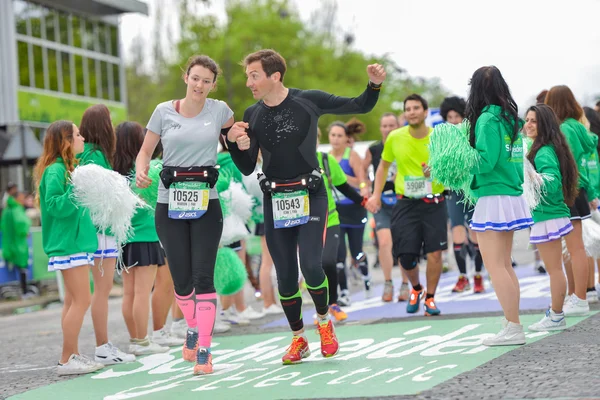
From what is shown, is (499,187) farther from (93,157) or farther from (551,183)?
(93,157)

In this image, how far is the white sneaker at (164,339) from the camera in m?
8.68

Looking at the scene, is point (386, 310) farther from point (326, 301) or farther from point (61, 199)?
point (61, 199)

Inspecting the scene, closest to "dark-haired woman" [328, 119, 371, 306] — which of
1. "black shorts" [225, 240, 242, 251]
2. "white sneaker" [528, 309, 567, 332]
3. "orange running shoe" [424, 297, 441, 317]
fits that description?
"black shorts" [225, 240, 242, 251]

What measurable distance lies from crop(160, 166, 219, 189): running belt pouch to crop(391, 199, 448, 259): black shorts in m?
3.14

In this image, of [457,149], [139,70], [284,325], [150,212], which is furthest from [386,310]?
[139,70]

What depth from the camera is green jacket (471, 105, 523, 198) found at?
673 centimetres

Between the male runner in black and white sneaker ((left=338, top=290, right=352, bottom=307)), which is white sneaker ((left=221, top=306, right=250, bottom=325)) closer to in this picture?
white sneaker ((left=338, top=290, right=352, bottom=307))

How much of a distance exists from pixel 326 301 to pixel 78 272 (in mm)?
1859

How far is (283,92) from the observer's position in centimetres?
697

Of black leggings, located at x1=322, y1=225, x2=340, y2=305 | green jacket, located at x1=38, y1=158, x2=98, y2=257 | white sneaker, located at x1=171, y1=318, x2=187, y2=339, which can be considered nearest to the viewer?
green jacket, located at x1=38, y1=158, x2=98, y2=257

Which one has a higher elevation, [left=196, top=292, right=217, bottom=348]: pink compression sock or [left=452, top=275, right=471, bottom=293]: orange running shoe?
[left=196, top=292, right=217, bottom=348]: pink compression sock

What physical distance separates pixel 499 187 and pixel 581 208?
198 cm

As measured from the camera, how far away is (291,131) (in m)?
6.87

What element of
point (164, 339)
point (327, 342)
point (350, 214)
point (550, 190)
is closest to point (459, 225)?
point (350, 214)
